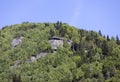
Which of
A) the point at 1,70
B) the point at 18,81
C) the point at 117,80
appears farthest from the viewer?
the point at 1,70

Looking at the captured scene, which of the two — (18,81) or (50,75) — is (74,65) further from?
(18,81)

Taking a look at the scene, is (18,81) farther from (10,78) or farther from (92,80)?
(92,80)

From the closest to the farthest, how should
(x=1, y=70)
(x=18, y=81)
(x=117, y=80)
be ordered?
(x=117, y=80) → (x=18, y=81) → (x=1, y=70)

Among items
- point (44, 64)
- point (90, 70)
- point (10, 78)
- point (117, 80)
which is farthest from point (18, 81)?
point (117, 80)

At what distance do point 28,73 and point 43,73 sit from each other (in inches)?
282

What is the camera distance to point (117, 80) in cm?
16575

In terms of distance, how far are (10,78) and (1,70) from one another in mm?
11654

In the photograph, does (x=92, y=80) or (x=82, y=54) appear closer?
(x=92, y=80)

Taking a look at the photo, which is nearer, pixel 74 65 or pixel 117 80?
pixel 117 80

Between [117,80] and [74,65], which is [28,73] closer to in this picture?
[74,65]

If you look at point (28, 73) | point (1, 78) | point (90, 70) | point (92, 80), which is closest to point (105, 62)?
point (90, 70)

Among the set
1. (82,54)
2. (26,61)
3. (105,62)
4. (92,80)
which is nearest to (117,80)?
(92,80)

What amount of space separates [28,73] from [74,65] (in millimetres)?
22157

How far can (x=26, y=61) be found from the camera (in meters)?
197
